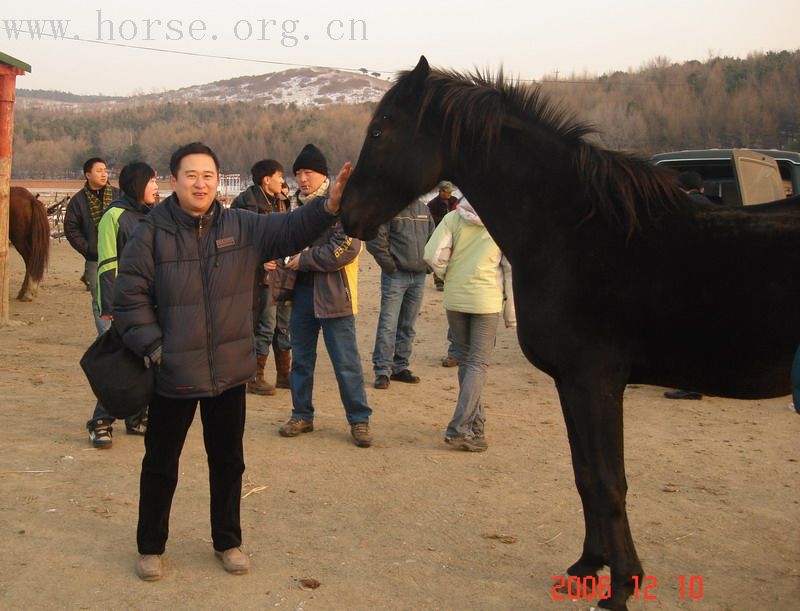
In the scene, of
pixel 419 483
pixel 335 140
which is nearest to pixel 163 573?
pixel 419 483

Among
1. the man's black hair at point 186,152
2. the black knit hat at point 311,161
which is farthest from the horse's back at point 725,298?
the black knit hat at point 311,161

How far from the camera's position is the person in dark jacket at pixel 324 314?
624cm

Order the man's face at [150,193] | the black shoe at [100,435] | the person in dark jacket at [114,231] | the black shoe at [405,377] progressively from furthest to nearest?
the black shoe at [405,377] → the man's face at [150,193] → the black shoe at [100,435] → the person in dark jacket at [114,231]

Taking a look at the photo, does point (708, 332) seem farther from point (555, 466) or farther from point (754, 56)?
point (754, 56)

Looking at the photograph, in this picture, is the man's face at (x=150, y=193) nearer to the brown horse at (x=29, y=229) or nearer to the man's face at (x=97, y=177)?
the man's face at (x=97, y=177)

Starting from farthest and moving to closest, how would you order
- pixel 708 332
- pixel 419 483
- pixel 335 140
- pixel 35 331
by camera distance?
pixel 335 140
pixel 35 331
pixel 419 483
pixel 708 332

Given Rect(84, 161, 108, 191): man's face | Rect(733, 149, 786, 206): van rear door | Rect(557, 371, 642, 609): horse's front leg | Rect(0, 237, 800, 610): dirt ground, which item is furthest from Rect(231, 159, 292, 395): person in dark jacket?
Rect(733, 149, 786, 206): van rear door

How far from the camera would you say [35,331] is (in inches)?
440

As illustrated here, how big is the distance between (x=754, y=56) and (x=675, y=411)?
8834 cm

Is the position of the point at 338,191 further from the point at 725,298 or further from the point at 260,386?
the point at 260,386

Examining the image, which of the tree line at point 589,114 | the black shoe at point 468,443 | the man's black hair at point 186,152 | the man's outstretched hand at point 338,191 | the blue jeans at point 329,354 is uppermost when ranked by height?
the tree line at point 589,114

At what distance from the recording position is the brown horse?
1407cm

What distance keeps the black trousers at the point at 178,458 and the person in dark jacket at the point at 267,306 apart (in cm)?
369

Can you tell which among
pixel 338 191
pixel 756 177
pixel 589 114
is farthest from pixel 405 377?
pixel 589 114
